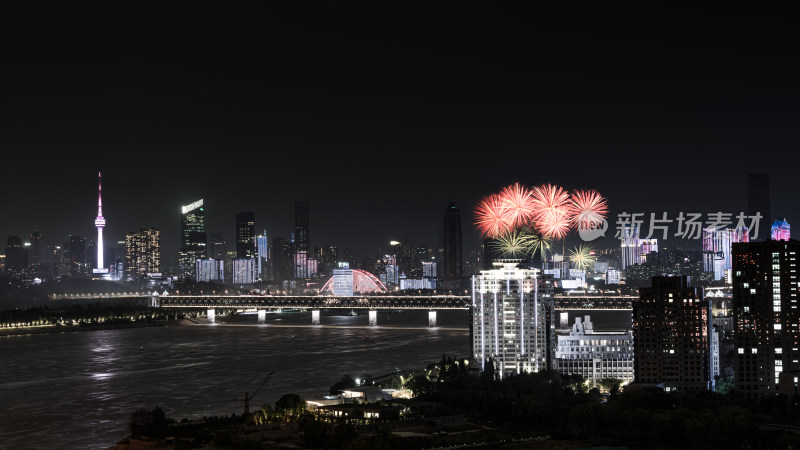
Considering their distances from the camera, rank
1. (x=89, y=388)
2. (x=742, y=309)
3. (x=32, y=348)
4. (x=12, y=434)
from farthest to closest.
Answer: (x=32, y=348), (x=89, y=388), (x=742, y=309), (x=12, y=434)

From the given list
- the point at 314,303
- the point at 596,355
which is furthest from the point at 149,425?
the point at 314,303

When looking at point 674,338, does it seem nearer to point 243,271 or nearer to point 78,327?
point 78,327

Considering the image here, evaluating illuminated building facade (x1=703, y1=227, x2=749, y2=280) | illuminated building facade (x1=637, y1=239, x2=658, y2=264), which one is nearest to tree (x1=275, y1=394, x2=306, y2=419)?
illuminated building facade (x1=703, y1=227, x2=749, y2=280)

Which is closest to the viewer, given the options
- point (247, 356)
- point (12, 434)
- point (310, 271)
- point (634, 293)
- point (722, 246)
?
point (12, 434)

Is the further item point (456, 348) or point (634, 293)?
point (634, 293)

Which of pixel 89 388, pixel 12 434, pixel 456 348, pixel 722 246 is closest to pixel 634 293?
pixel 722 246

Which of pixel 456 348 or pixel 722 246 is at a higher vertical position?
pixel 722 246

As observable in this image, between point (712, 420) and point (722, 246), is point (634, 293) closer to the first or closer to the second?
point (722, 246)

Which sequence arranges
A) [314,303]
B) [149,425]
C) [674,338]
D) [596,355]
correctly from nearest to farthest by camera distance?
[149,425]
[674,338]
[596,355]
[314,303]
